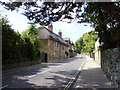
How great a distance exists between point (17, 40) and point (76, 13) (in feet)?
31.8

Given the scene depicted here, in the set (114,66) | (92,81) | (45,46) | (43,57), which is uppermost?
(45,46)

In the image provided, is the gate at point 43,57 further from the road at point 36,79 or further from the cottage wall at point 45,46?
the road at point 36,79

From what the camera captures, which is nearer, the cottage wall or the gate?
the gate

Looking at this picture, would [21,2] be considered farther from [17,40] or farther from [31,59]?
[31,59]

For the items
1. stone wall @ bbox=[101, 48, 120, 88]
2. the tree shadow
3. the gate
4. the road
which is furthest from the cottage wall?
stone wall @ bbox=[101, 48, 120, 88]

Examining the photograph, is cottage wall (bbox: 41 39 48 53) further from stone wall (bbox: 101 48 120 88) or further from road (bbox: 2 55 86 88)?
stone wall (bbox: 101 48 120 88)

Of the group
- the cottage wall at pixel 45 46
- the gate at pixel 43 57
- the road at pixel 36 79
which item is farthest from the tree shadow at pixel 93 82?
the cottage wall at pixel 45 46

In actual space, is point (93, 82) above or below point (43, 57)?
below

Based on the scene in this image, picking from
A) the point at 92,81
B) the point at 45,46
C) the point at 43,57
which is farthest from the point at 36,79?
the point at 45,46

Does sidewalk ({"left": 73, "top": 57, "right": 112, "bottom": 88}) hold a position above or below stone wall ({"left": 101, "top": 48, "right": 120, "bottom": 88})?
below

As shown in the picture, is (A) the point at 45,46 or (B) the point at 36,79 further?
(A) the point at 45,46

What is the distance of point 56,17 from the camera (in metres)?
8.84

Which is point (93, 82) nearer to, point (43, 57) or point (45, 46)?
point (43, 57)

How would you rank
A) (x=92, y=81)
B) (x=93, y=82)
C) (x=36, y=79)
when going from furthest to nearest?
(x=36, y=79), (x=92, y=81), (x=93, y=82)
